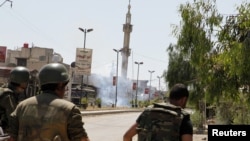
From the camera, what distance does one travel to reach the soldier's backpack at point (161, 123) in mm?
4285

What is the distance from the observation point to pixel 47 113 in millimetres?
3412

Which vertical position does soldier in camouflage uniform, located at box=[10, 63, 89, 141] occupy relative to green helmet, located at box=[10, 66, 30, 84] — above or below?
below

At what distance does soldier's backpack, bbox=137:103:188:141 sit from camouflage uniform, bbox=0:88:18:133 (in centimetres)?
146

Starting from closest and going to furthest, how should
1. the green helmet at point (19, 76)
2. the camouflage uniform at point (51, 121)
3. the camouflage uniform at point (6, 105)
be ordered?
the camouflage uniform at point (51, 121) → the camouflage uniform at point (6, 105) → the green helmet at point (19, 76)

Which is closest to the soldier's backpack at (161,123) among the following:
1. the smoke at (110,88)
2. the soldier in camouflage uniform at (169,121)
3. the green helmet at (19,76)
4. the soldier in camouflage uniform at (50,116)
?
the soldier in camouflage uniform at (169,121)

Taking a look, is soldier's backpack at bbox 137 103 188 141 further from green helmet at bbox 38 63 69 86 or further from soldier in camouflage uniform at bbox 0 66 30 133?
soldier in camouflage uniform at bbox 0 66 30 133

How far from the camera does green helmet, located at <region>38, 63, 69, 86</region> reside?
351 centimetres

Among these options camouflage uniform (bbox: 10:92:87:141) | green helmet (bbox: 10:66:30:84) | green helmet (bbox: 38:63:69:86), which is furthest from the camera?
green helmet (bbox: 10:66:30:84)

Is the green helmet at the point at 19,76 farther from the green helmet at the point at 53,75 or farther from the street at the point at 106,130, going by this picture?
the street at the point at 106,130

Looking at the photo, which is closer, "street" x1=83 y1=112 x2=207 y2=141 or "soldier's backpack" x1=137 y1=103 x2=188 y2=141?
"soldier's backpack" x1=137 y1=103 x2=188 y2=141

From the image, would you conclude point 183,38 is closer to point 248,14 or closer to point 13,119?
point 248,14

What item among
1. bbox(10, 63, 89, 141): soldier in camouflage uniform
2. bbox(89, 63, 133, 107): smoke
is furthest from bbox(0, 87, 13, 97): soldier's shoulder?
bbox(89, 63, 133, 107): smoke

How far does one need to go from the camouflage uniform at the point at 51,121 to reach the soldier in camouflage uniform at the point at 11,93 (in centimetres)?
154

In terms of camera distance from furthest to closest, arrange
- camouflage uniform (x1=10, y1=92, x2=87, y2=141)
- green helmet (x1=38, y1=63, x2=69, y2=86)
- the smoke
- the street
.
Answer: the smoke
the street
green helmet (x1=38, y1=63, x2=69, y2=86)
camouflage uniform (x1=10, y1=92, x2=87, y2=141)
